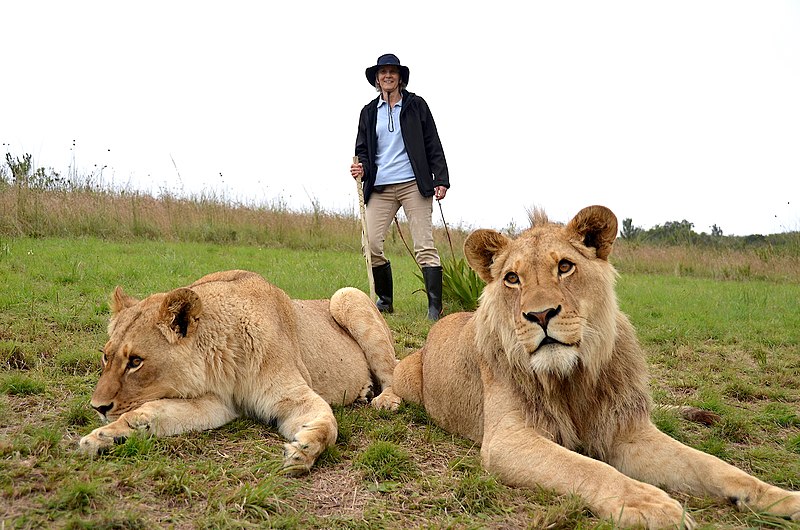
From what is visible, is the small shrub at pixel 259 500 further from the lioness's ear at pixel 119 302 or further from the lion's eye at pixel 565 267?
the lioness's ear at pixel 119 302

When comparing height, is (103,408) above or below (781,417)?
above

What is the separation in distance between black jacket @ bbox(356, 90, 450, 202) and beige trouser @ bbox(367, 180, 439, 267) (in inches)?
5.5

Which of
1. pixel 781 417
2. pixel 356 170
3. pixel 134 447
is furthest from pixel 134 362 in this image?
pixel 356 170

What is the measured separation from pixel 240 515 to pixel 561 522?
4.00 feet

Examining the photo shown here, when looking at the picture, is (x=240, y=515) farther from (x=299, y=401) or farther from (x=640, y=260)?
(x=640, y=260)

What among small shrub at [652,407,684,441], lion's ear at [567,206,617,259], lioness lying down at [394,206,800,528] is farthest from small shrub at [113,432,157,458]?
small shrub at [652,407,684,441]

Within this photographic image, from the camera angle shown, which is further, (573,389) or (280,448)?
(280,448)

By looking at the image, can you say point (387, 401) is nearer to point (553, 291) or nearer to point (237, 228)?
point (553, 291)

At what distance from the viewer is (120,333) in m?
3.57

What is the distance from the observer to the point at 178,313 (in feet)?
12.0

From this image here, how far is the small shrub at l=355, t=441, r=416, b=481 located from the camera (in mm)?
3189

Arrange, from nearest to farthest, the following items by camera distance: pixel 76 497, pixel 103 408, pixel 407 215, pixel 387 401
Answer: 1. pixel 76 497
2. pixel 103 408
3. pixel 387 401
4. pixel 407 215

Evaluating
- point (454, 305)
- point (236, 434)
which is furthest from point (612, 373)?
point (454, 305)

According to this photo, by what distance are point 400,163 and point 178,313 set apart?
4.28 metres
